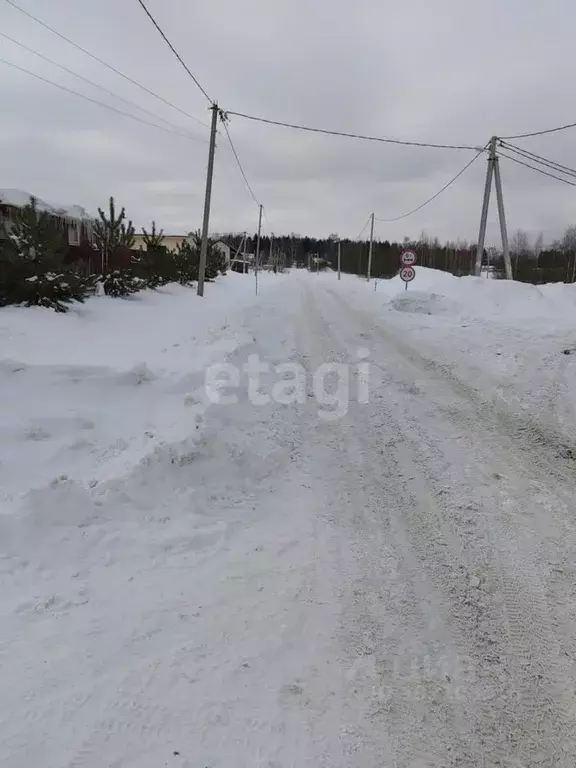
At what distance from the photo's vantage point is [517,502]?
414 centimetres

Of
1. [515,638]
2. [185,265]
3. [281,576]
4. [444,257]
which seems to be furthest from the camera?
[444,257]

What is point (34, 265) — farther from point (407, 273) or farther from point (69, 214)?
point (69, 214)

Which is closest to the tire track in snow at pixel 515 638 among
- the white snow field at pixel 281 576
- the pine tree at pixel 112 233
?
the white snow field at pixel 281 576

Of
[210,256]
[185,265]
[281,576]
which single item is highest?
[210,256]

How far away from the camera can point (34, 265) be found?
39.2 ft

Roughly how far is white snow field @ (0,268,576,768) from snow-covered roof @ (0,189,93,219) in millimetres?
17687

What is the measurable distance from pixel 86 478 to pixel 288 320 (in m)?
11.3

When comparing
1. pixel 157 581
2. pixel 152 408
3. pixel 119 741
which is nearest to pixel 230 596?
pixel 157 581

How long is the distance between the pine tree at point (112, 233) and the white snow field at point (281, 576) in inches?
442

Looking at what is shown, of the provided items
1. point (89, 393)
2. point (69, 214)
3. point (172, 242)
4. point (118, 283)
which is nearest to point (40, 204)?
point (69, 214)

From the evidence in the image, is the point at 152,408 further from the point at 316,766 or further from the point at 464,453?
the point at 316,766

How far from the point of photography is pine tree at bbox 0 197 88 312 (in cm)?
1173

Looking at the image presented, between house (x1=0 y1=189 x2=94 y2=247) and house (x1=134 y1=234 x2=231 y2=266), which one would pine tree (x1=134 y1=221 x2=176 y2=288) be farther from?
house (x1=0 y1=189 x2=94 y2=247)

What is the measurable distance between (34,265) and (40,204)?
1545 centimetres
